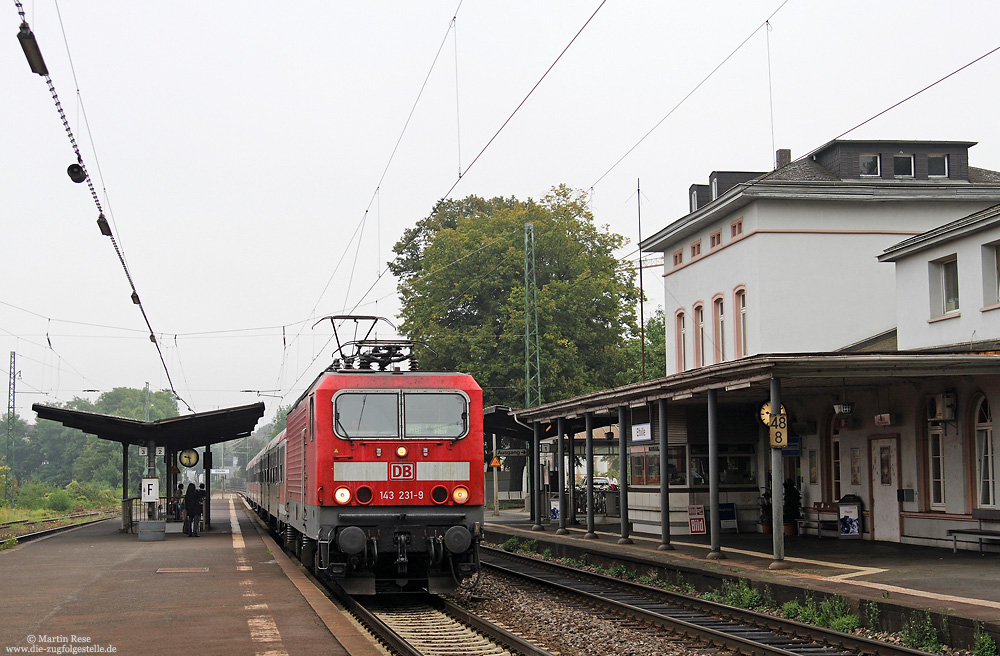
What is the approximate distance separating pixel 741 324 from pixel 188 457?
1789 centimetres

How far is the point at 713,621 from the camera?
12273 millimetres

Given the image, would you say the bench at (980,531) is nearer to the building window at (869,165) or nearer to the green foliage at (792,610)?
the green foliage at (792,610)

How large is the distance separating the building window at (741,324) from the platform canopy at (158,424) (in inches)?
461

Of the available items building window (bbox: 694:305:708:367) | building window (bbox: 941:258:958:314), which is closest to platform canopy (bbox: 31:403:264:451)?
building window (bbox: 694:305:708:367)

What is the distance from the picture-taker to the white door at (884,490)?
18.6 m

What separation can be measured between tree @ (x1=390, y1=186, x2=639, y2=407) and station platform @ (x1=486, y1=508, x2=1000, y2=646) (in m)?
18.6

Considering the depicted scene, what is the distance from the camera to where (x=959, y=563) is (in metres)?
14.8

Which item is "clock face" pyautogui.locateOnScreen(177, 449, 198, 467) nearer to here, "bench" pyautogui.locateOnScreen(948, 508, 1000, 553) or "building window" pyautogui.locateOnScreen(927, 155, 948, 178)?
"building window" pyautogui.locateOnScreen(927, 155, 948, 178)

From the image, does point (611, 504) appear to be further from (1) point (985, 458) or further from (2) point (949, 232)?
(1) point (985, 458)

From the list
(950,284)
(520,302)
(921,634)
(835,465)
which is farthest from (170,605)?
(520,302)

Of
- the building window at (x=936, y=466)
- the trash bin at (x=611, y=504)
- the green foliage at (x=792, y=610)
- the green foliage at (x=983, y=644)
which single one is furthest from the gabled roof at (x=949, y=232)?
the trash bin at (x=611, y=504)

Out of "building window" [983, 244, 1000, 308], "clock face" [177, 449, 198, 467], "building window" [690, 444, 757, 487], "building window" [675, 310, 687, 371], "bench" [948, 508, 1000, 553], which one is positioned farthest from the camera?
"clock face" [177, 449, 198, 467]

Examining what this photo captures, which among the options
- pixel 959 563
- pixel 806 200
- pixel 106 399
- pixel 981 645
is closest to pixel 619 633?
pixel 981 645

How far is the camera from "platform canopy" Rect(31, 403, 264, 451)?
81.3ft
